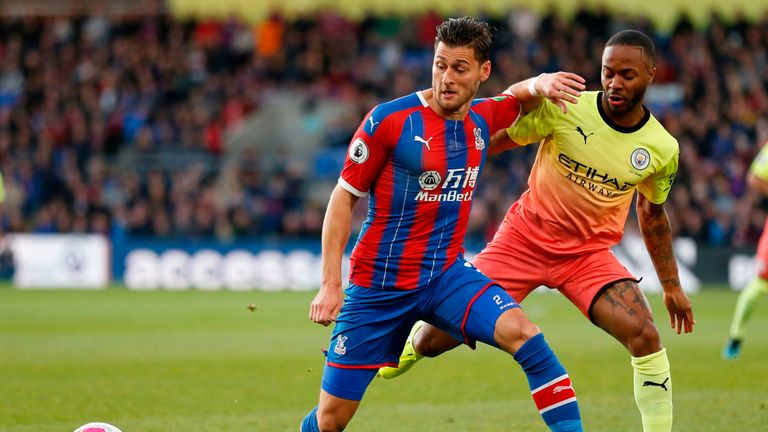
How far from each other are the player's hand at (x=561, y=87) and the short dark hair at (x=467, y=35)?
44cm

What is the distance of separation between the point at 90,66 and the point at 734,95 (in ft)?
47.1

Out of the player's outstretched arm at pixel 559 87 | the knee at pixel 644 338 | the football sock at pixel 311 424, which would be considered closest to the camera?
the football sock at pixel 311 424

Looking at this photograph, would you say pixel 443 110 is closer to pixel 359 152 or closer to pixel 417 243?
pixel 359 152

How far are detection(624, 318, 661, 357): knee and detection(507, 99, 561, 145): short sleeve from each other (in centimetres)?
123

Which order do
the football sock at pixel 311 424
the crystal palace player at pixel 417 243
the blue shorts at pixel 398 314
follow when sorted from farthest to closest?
the football sock at pixel 311 424, the blue shorts at pixel 398 314, the crystal palace player at pixel 417 243

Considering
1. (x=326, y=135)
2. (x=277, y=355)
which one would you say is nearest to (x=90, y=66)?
(x=326, y=135)

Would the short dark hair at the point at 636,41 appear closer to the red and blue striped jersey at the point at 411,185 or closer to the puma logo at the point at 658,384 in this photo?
the red and blue striped jersey at the point at 411,185

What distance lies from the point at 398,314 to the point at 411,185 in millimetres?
668

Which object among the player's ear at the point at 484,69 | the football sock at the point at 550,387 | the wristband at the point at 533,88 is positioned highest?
the player's ear at the point at 484,69

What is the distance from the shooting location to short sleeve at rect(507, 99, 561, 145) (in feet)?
21.8

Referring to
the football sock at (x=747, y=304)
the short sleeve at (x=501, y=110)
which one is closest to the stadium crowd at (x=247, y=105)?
the football sock at (x=747, y=304)

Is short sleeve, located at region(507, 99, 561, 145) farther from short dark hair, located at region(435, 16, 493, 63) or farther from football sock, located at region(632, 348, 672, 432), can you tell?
football sock, located at region(632, 348, 672, 432)

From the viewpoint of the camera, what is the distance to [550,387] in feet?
18.3

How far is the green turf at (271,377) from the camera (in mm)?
7926
